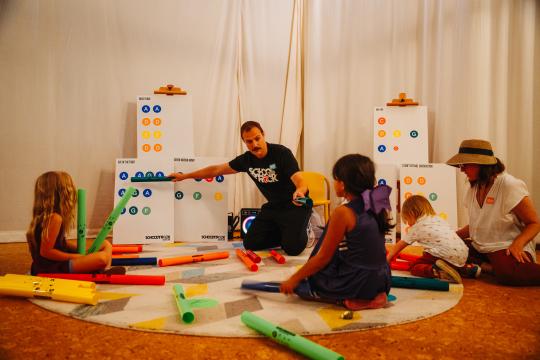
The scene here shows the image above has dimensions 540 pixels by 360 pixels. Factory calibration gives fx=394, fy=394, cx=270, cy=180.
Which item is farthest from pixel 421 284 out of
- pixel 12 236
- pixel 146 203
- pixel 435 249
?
pixel 12 236

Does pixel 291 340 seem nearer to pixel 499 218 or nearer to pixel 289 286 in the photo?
pixel 289 286

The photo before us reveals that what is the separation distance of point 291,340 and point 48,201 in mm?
1458

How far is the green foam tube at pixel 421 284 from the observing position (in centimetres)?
202

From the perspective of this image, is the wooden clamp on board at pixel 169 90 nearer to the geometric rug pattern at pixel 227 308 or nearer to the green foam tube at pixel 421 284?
the geometric rug pattern at pixel 227 308

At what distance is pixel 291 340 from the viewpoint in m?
1.32

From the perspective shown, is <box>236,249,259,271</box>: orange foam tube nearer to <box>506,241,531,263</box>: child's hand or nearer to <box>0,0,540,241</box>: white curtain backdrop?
<box>506,241,531,263</box>: child's hand

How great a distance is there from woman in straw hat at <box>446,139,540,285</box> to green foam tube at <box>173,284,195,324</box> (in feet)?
5.41

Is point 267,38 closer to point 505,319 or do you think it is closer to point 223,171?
point 223,171

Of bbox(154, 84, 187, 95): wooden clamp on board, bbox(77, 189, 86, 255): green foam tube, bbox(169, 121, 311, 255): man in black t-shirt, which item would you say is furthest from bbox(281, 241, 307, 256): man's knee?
bbox(154, 84, 187, 95): wooden clamp on board

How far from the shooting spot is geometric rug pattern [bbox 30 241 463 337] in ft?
5.05

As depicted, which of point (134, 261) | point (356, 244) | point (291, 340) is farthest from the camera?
point (134, 261)

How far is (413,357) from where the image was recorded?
1.33 m

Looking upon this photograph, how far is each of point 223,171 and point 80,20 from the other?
2.00 m

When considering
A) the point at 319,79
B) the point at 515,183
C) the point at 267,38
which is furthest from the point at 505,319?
the point at 267,38
